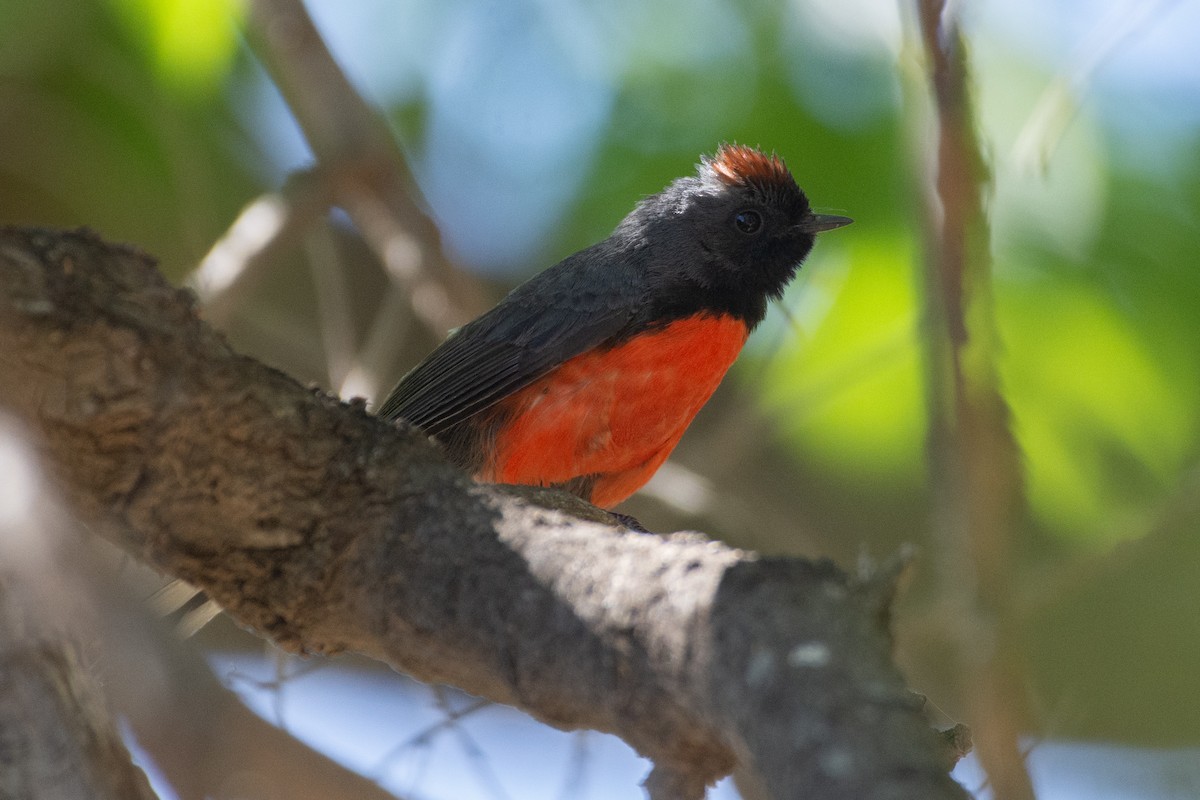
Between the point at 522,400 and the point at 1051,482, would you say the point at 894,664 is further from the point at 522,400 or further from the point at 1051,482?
the point at 1051,482

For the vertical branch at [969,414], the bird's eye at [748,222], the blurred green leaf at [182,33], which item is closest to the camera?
the vertical branch at [969,414]

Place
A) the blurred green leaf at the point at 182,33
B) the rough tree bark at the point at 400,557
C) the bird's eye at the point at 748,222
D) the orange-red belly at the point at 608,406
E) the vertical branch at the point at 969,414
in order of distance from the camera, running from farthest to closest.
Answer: the bird's eye at the point at 748,222
the blurred green leaf at the point at 182,33
the orange-red belly at the point at 608,406
the vertical branch at the point at 969,414
the rough tree bark at the point at 400,557

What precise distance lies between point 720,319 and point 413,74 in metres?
2.20

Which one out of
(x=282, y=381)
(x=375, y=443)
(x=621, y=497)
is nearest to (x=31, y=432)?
(x=282, y=381)

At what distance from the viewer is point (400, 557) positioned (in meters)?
2.66

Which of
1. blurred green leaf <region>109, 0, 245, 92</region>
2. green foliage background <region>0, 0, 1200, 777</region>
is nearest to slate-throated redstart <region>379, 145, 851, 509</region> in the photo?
green foliage background <region>0, 0, 1200, 777</region>

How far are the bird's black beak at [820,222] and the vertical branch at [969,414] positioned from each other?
1.58 meters

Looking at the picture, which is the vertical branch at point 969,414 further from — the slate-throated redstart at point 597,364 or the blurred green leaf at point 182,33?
the blurred green leaf at point 182,33

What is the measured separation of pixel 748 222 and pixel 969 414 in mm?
1975

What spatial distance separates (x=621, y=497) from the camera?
5.11m

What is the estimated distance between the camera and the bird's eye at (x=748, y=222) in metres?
5.36

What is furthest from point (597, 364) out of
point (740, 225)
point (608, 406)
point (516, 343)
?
point (740, 225)

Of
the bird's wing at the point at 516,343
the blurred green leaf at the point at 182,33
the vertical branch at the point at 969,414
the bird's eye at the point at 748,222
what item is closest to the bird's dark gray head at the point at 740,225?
the bird's eye at the point at 748,222

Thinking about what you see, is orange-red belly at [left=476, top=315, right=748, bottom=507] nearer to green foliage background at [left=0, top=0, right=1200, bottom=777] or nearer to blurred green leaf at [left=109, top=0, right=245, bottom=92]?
green foliage background at [left=0, top=0, right=1200, bottom=777]
